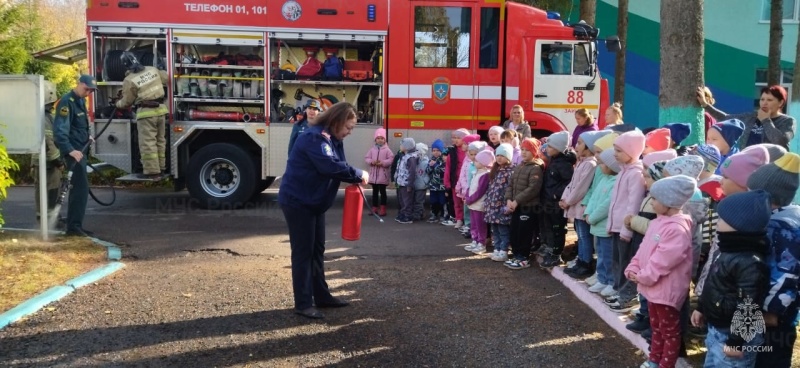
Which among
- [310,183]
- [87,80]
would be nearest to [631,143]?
[310,183]

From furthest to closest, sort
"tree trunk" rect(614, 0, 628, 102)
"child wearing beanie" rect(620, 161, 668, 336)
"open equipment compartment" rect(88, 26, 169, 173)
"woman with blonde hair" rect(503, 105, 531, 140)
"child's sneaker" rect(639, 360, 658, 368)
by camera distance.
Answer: "tree trunk" rect(614, 0, 628, 102)
"open equipment compartment" rect(88, 26, 169, 173)
"woman with blonde hair" rect(503, 105, 531, 140)
"child wearing beanie" rect(620, 161, 668, 336)
"child's sneaker" rect(639, 360, 658, 368)

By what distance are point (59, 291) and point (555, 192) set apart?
16.2ft

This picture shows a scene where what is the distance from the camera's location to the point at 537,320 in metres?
5.46

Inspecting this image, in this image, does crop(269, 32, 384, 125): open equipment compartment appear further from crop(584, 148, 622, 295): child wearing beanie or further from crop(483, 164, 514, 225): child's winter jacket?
crop(584, 148, 622, 295): child wearing beanie

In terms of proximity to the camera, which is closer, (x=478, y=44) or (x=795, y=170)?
(x=795, y=170)

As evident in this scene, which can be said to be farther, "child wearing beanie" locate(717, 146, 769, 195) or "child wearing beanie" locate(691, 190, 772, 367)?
"child wearing beanie" locate(717, 146, 769, 195)

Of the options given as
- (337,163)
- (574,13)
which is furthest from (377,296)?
(574,13)

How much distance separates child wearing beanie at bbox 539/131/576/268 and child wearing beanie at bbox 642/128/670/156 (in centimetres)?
121

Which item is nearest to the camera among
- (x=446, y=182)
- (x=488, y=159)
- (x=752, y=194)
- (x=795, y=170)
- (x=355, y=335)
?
(x=752, y=194)

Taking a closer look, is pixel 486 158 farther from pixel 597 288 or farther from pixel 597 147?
pixel 597 288

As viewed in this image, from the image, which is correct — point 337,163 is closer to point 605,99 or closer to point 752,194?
point 752,194

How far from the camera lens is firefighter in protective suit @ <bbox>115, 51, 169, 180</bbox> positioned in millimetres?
10508

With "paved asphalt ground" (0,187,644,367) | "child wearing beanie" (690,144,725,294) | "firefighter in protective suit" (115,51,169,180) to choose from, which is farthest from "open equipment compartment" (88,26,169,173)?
"child wearing beanie" (690,144,725,294)

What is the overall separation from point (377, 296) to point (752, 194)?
3533mm
